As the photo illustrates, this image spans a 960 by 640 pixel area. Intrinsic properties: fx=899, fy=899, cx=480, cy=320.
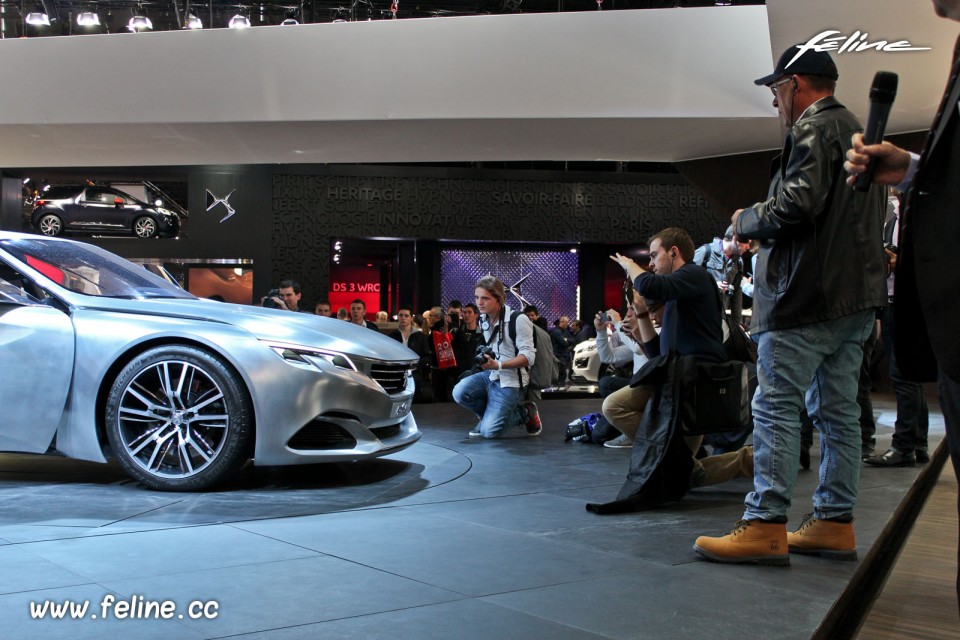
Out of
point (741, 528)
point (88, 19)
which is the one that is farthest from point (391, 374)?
point (88, 19)

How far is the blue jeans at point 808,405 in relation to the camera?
3156mm

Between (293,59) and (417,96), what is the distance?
136cm

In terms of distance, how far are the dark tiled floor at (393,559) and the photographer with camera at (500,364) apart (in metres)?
1.99

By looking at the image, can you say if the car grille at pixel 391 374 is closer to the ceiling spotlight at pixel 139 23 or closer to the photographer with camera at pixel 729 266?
the photographer with camera at pixel 729 266

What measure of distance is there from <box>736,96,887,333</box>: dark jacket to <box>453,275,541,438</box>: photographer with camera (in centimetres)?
422

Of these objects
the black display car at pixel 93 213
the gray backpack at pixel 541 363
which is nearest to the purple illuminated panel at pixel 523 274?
the black display car at pixel 93 213

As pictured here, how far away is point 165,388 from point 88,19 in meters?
11.8

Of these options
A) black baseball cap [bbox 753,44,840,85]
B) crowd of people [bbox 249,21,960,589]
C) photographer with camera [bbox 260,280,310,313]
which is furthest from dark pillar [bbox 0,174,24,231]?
black baseball cap [bbox 753,44,840,85]

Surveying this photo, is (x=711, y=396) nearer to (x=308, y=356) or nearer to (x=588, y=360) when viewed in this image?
(x=308, y=356)

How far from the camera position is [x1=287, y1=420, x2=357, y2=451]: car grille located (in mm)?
4660

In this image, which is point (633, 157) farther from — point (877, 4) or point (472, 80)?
point (877, 4)

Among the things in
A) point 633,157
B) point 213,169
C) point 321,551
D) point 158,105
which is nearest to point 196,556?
point 321,551

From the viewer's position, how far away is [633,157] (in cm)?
1097

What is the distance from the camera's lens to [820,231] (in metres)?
3.13
